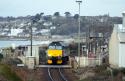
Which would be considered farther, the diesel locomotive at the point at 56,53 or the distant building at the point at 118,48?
the diesel locomotive at the point at 56,53

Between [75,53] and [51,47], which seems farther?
[75,53]

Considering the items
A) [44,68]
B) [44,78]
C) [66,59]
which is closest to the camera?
[44,78]

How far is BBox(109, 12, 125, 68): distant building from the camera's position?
164 ft

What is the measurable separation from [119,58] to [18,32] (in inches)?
4929

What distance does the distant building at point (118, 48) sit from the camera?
164 feet

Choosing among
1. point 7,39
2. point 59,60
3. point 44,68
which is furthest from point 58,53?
point 7,39

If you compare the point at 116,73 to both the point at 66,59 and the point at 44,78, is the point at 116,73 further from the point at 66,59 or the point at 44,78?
the point at 66,59

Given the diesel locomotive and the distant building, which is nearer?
the distant building

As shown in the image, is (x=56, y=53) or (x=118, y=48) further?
(x=56, y=53)

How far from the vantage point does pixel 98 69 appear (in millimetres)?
51625

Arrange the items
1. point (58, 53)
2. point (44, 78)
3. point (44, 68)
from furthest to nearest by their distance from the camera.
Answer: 1. point (58, 53)
2. point (44, 68)
3. point (44, 78)

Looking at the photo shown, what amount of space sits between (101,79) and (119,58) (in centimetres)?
749

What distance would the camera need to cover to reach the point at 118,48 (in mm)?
50594

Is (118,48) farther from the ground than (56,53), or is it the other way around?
(118,48)
